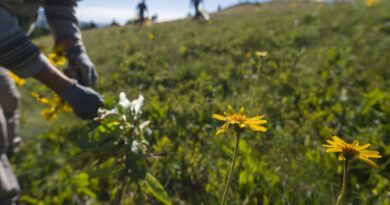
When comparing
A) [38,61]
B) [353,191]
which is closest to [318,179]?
[353,191]

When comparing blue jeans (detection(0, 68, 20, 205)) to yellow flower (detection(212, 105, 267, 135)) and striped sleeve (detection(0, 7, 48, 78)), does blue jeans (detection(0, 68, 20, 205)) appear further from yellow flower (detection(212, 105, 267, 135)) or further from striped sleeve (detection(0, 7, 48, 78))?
yellow flower (detection(212, 105, 267, 135))

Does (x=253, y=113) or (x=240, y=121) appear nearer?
(x=240, y=121)

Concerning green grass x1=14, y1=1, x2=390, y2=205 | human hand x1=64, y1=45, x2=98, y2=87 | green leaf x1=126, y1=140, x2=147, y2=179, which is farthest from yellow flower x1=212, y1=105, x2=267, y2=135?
human hand x1=64, y1=45, x2=98, y2=87

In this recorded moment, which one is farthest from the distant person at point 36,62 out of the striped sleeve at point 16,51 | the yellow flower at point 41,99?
the yellow flower at point 41,99

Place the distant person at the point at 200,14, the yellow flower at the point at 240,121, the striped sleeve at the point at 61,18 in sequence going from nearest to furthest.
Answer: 1. the yellow flower at the point at 240,121
2. the striped sleeve at the point at 61,18
3. the distant person at the point at 200,14

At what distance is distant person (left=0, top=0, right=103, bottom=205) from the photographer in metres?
2.13

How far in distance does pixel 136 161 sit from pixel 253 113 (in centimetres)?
156

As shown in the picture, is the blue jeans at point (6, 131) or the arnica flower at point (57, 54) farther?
the arnica flower at point (57, 54)

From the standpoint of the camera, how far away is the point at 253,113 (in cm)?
335

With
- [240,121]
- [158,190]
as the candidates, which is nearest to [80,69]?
[158,190]

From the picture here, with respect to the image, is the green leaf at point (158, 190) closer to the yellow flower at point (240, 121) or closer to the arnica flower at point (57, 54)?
the yellow flower at point (240, 121)

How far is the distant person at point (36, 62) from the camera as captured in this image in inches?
84.0

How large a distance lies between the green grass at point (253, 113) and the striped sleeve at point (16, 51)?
651 millimetres

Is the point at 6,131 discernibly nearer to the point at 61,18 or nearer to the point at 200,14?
the point at 61,18
